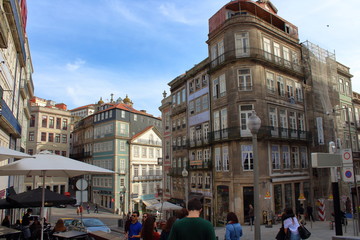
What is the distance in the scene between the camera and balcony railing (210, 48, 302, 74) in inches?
913

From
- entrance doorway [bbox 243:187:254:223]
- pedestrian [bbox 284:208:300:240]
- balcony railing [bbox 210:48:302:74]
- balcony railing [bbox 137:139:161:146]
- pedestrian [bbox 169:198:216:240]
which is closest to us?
pedestrian [bbox 169:198:216:240]

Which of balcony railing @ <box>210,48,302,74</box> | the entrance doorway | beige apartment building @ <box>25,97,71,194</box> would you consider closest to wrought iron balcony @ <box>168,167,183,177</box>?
the entrance doorway

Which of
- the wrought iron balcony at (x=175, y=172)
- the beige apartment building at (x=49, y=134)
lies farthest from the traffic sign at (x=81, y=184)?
the beige apartment building at (x=49, y=134)

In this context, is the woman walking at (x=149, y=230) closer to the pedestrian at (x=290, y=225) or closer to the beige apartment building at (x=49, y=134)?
the pedestrian at (x=290, y=225)

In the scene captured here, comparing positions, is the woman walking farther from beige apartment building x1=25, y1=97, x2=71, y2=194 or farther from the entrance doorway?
beige apartment building x1=25, y1=97, x2=71, y2=194

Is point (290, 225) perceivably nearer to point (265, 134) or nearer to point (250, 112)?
point (265, 134)

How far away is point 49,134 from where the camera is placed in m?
47.1

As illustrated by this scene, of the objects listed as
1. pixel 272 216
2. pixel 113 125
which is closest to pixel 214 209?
pixel 272 216

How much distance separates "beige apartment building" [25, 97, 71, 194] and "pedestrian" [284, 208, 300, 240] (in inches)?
1756

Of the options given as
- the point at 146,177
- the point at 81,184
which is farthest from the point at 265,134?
the point at 146,177

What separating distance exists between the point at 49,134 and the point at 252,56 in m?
38.4

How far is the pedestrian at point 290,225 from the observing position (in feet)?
21.5

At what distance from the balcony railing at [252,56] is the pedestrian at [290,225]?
714 inches

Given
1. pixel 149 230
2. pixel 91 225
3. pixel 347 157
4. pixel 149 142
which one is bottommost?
pixel 91 225
